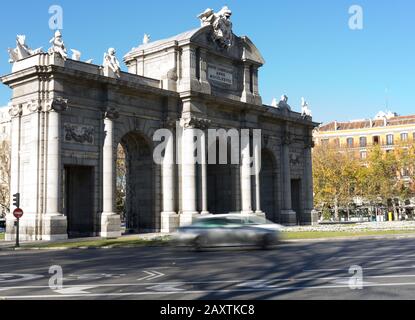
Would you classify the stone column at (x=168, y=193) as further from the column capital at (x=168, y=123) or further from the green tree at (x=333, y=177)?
the green tree at (x=333, y=177)

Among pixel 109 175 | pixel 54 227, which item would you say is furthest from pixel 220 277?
pixel 109 175

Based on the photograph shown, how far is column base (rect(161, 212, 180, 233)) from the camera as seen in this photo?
125ft

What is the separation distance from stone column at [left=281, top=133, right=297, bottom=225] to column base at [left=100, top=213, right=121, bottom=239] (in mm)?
19913

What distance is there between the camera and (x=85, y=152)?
112ft

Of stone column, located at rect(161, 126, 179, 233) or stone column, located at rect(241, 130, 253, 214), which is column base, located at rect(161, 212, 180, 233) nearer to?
stone column, located at rect(161, 126, 179, 233)

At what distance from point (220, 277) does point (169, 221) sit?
25.0 meters

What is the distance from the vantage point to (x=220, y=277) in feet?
43.7

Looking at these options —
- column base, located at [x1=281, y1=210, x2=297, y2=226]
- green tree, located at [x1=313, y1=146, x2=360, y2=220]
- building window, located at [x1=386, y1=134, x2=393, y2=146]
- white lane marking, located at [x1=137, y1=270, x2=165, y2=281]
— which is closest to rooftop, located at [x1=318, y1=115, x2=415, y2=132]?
building window, located at [x1=386, y1=134, x2=393, y2=146]

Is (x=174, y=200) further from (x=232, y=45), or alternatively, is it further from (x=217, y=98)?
(x=232, y=45)

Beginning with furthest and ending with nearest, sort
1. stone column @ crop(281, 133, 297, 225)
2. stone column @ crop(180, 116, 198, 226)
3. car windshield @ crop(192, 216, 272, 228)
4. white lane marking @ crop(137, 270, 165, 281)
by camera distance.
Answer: stone column @ crop(281, 133, 297, 225)
stone column @ crop(180, 116, 198, 226)
car windshield @ crop(192, 216, 272, 228)
white lane marking @ crop(137, 270, 165, 281)

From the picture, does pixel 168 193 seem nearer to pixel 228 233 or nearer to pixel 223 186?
pixel 223 186
